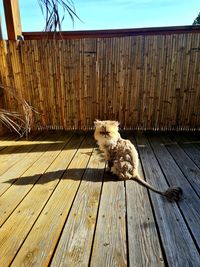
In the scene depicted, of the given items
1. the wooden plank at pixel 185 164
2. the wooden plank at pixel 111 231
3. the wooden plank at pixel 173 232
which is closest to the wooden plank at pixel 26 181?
the wooden plank at pixel 111 231

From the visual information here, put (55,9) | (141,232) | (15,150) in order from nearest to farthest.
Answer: (55,9) → (141,232) → (15,150)

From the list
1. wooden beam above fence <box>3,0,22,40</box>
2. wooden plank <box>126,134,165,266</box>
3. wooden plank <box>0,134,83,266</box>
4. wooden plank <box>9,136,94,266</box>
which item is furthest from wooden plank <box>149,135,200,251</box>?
wooden beam above fence <box>3,0,22,40</box>

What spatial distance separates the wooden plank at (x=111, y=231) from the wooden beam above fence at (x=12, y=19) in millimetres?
2903

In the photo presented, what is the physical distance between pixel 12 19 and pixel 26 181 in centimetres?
264

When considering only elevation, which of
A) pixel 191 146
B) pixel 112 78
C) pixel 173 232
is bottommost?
pixel 173 232

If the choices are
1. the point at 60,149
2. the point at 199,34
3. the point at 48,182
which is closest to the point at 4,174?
the point at 48,182

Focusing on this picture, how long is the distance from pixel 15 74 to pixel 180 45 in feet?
8.85

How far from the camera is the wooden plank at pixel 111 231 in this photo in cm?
106

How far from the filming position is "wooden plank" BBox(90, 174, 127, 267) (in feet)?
3.46

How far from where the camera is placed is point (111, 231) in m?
1.24

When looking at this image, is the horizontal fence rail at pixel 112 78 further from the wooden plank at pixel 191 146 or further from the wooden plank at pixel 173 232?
the wooden plank at pixel 173 232

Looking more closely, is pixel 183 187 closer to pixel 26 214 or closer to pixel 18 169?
pixel 26 214

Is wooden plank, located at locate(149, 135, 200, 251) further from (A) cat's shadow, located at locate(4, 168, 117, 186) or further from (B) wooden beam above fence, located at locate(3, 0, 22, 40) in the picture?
(B) wooden beam above fence, located at locate(3, 0, 22, 40)

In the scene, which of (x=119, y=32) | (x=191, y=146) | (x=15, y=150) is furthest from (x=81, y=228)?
(x=119, y=32)
